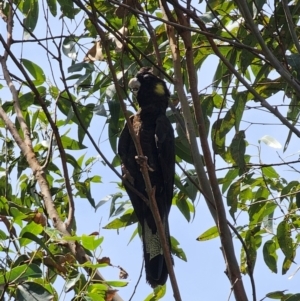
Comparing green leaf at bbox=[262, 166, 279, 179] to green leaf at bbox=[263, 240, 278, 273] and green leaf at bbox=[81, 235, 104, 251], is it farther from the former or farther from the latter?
green leaf at bbox=[81, 235, 104, 251]

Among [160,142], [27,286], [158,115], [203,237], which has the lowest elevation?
[27,286]

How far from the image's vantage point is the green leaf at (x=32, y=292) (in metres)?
1.55

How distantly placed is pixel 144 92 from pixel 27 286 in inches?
73.3

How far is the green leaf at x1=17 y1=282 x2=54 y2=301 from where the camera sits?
5.08 ft

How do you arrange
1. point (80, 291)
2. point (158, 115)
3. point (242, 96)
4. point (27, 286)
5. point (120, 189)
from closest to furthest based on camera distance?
point (27, 286), point (80, 291), point (242, 96), point (120, 189), point (158, 115)

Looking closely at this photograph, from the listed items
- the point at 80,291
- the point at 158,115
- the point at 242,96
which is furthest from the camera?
the point at 158,115

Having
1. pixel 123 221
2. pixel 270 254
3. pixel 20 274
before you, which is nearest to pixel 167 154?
pixel 123 221

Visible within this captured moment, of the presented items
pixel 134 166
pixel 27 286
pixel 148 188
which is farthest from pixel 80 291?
pixel 134 166

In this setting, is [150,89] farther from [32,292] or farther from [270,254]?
[32,292]

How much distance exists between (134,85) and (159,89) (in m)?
0.15

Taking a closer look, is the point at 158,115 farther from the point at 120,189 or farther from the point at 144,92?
the point at 120,189

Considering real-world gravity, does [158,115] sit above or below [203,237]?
above

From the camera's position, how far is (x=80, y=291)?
66.7 inches

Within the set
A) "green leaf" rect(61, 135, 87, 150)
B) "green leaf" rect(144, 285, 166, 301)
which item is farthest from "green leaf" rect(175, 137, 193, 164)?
"green leaf" rect(144, 285, 166, 301)
